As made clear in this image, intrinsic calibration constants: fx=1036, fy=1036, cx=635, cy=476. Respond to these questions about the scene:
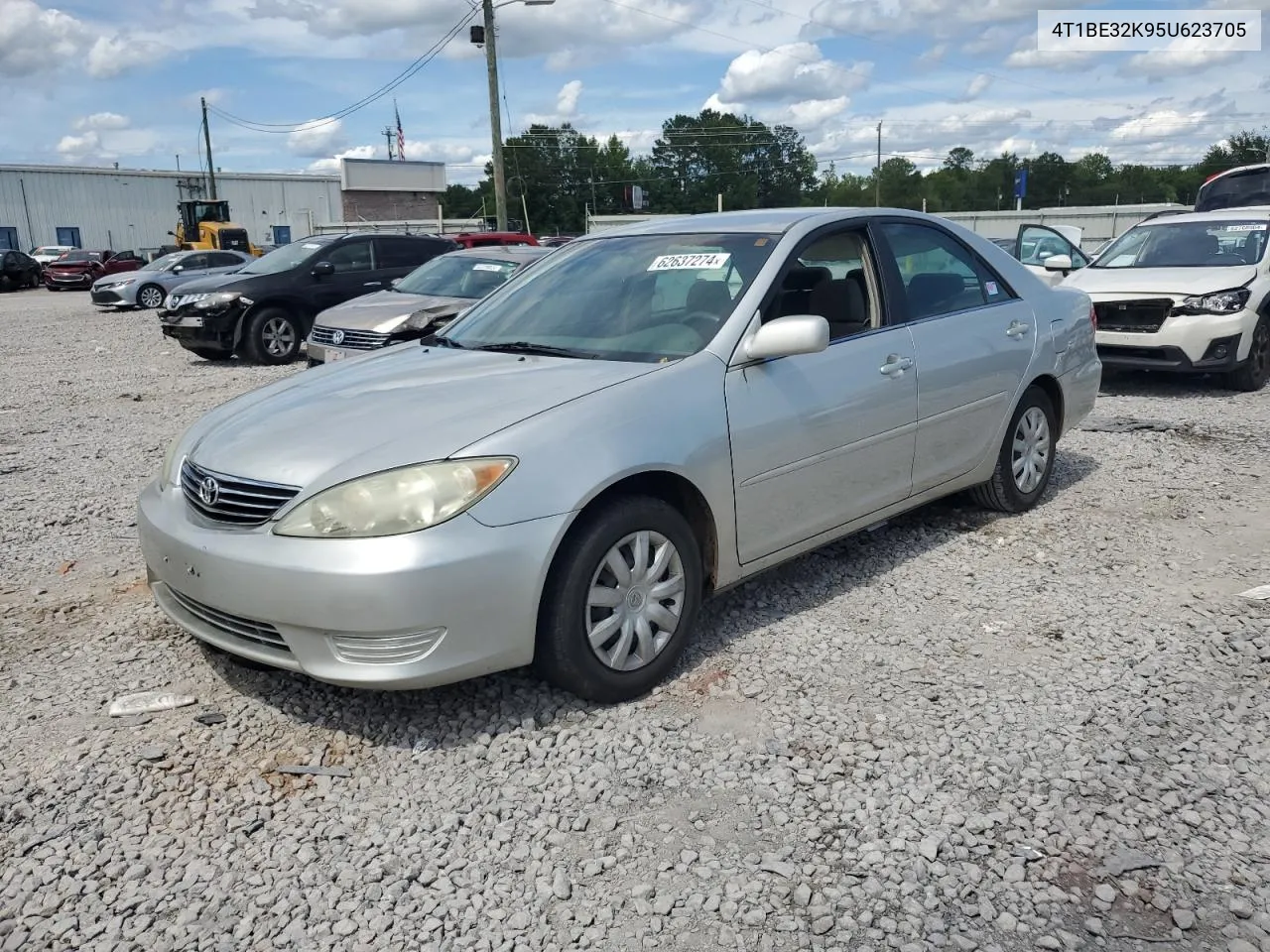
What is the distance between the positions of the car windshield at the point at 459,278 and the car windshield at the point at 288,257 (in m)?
2.70

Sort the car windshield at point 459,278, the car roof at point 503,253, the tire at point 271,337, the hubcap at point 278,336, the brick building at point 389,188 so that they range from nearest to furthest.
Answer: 1. the car windshield at point 459,278
2. the car roof at point 503,253
3. the tire at point 271,337
4. the hubcap at point 278,336
5. the brick building at point 389,188

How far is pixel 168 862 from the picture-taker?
277 cm

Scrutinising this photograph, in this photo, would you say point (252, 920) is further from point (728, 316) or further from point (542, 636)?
point (728, 316)

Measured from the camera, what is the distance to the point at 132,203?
58344 millimetres

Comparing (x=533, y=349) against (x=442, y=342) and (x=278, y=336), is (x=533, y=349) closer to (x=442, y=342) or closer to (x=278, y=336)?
(x=442, y=342)

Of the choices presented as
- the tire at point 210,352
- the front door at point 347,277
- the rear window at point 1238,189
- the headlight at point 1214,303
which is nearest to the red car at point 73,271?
the tire at point 210,352

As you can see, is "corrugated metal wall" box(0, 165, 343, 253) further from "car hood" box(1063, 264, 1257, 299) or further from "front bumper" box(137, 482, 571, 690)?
"front bumper" box(137, 482, 571, 690)

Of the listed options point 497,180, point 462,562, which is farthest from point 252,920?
point 497,180

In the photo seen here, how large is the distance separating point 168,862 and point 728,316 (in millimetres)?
2601

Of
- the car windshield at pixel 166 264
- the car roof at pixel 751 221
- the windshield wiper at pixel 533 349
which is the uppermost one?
the car roof at pixel 751 221

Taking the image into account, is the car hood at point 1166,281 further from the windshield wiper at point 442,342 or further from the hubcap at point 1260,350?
the windshield wiper at point 442,342

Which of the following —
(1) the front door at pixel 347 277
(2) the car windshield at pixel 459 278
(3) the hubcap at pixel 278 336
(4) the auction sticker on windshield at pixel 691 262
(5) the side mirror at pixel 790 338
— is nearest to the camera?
(5) the side mirror at pixel 790 338

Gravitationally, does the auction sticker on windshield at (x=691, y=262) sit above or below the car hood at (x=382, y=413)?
above

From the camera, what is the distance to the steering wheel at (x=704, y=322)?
3941 mm
